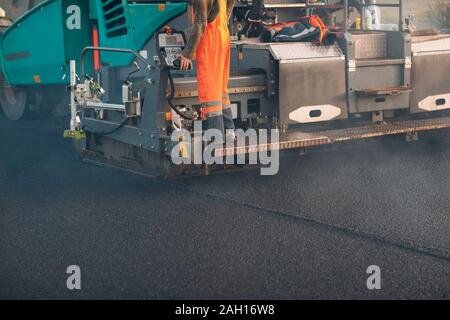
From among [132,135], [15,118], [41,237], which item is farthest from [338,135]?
[15,118]

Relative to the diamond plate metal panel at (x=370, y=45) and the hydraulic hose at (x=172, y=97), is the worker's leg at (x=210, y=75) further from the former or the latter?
the diamond plate metal panel at (x=370, y=45)

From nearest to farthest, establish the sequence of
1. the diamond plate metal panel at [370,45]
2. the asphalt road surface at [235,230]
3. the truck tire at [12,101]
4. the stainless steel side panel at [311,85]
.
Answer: the asphalt road surface at [235,230]
the stainless steel side panel at [311,85]
the diamond plate metal panel at [370,45]
the truck tire at [12,101]

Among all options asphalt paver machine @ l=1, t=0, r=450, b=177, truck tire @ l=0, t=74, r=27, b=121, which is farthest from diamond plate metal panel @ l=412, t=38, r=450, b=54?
truck tire @ l=0, t=74, r=27, b=121

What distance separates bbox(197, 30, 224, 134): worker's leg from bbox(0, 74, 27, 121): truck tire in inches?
188

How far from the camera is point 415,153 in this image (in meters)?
7.82

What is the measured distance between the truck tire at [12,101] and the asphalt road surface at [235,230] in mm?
2836

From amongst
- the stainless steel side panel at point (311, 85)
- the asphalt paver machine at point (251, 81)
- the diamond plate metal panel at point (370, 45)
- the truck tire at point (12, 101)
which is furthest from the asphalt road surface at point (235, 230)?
the truck tire at point (12, 101)

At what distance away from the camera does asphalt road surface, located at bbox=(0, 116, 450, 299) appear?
4.06 meters

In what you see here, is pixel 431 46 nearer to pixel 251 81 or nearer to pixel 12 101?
pixel 251 81

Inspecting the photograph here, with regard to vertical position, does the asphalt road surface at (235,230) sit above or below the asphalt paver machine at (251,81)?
below

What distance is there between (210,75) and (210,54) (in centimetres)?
18

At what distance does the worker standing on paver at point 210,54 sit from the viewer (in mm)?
6094

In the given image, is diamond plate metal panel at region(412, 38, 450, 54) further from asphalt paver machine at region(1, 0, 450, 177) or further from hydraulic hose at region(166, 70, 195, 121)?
hydraulic hose at region(166, 70, 195, 121)
